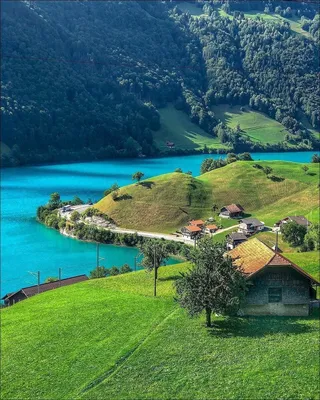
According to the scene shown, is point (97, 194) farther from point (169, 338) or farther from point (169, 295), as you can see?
point (169, 338)

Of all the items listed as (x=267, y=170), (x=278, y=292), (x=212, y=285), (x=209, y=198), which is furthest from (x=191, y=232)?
(x=212, y=285)

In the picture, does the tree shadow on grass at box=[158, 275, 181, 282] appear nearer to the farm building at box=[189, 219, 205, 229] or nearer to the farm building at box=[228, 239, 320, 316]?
the farm building at box=[228, 239, 320, 316]

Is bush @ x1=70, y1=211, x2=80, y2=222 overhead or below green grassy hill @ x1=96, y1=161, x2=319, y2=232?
below

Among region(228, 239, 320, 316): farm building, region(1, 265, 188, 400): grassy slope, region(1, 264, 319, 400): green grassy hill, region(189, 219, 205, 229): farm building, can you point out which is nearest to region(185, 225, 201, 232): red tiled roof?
region(189, 219, 205, 229): farm building

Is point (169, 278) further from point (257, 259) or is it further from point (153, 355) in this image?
point (153, 355)

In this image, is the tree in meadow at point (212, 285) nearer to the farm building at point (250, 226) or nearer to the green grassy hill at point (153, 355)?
the green grassy hill at point (153, 355)

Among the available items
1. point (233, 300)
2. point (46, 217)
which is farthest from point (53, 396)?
point (46, 217)
